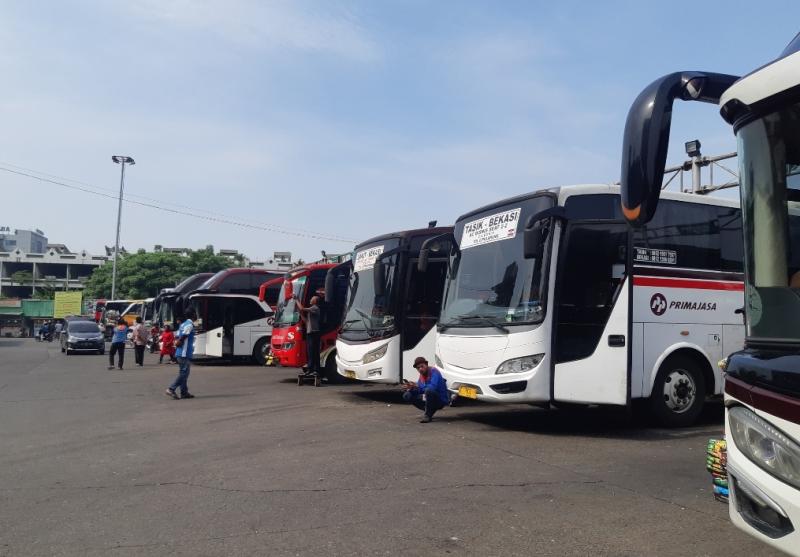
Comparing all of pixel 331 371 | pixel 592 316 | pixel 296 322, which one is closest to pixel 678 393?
pixel 592 316

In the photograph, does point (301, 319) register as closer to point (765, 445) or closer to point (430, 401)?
point (430, 401)

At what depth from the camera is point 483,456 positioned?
8203 millimetres

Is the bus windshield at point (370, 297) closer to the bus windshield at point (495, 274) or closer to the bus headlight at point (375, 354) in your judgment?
the bus headlight at point (375, 354)

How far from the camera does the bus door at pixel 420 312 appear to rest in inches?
531

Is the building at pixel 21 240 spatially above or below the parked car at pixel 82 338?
above

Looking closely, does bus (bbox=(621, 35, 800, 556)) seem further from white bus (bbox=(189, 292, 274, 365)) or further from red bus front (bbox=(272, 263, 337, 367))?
white bus (bbox=(189, 292, 274, 365))

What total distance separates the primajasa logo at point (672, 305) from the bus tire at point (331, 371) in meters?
9.41

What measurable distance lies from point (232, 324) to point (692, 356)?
17.4m

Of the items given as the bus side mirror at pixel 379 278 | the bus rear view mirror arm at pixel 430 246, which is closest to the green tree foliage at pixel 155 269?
the bus side mirror at pixel 379 278

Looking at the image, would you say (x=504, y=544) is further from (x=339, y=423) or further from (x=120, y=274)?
(x=120, y=274)

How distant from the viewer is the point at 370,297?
563 inches

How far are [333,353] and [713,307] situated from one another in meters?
9.62

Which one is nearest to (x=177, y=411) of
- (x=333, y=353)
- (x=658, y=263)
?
(x=333, y=353)

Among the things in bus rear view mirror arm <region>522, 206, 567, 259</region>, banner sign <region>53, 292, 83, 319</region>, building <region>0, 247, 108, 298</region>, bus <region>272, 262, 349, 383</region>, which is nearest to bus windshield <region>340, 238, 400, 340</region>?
bus <region>272, 262, 349, 383</region>
